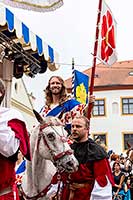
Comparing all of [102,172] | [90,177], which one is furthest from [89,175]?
[102,172]

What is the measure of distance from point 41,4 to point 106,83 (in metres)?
40.4

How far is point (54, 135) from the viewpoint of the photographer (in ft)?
14.7

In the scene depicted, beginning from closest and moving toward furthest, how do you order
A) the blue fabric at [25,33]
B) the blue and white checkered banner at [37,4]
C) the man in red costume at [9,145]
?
1. the man in red costume at [9,145]
2. the blue and white checkered banner at [37,4]
3. the blue fabric at [25,33]

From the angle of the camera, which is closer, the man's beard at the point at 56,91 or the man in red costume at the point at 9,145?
the man in red costume at the point at 9,145

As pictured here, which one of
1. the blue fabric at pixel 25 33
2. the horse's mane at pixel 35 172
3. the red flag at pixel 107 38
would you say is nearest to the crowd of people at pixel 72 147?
the horse's mane at pixel 35 172

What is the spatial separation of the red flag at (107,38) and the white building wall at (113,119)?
38244 millimetres

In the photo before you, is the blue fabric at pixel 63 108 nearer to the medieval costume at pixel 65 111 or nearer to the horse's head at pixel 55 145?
the medieval costume at pixel 65 111

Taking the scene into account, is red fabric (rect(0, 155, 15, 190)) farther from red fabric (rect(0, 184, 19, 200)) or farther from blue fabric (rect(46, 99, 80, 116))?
blue fabric (rect(46, 99, 80, 116))

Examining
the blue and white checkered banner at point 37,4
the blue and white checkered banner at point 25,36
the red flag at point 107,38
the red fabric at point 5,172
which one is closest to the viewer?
the red fabric at point 5,172

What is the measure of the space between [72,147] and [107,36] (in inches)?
110

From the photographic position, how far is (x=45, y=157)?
181 inches

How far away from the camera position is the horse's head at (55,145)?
4.31m

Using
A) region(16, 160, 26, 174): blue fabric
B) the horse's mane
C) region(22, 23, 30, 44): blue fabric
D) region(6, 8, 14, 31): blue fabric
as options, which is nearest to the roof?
region(22, 23, 30, 44): blue fabric

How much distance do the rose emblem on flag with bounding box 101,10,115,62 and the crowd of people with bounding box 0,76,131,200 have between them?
143cm
